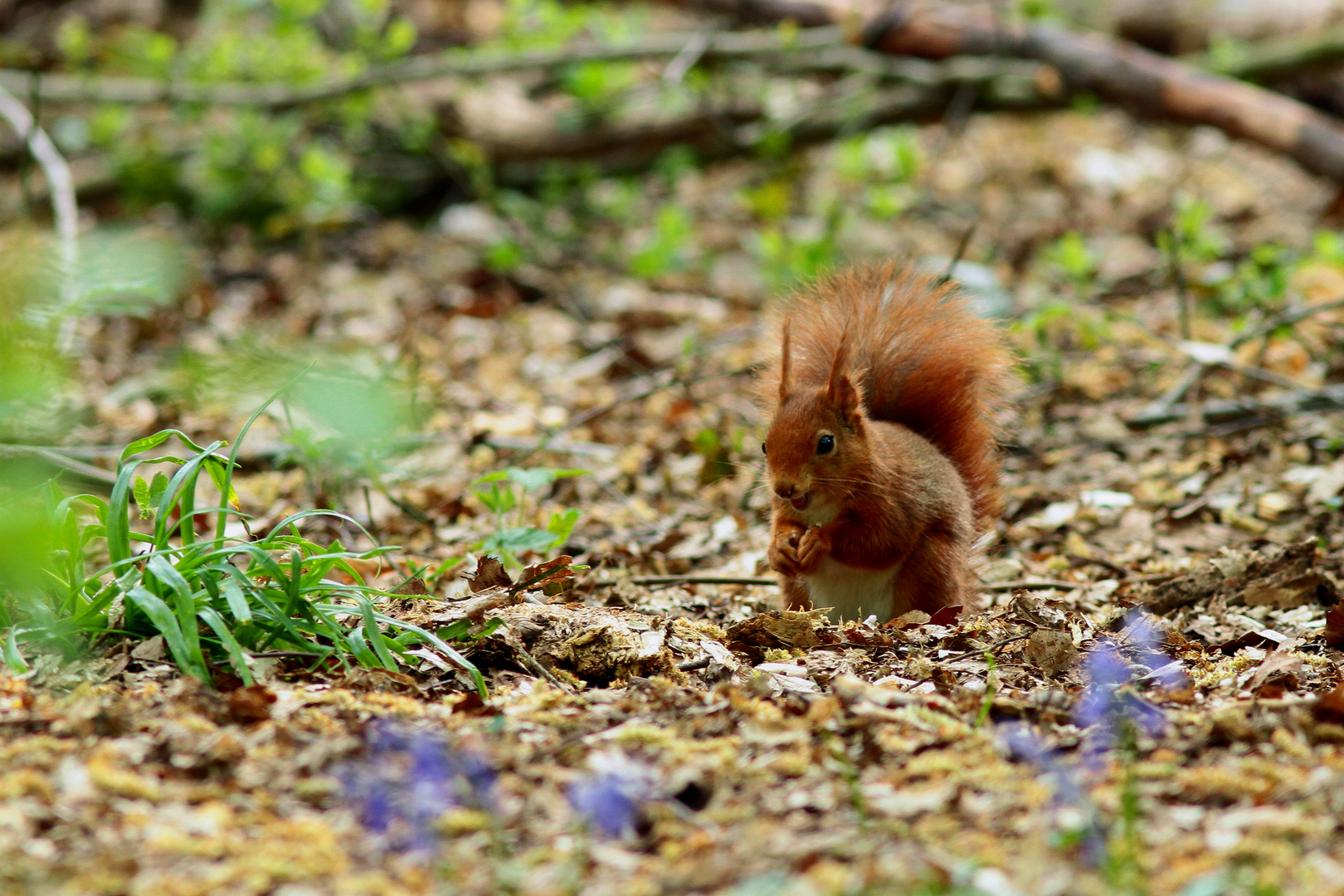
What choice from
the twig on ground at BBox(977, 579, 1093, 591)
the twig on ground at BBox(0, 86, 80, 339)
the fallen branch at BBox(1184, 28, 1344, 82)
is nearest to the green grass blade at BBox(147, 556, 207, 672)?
the twig on ground at BBox(0, 86, 80, 339)

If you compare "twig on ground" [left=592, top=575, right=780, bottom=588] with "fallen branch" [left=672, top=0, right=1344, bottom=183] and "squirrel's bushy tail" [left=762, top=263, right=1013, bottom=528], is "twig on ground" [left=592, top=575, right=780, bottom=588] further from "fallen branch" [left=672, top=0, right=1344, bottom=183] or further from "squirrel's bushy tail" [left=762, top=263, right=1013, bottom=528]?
"fallen branch" [left=672, top=0, right=1344, bottom=183]

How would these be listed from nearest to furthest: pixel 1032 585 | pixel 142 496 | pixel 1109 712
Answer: pixel 1109 712, pixel 142 496, pixel 1032 585

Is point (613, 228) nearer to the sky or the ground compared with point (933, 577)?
nearer to the sky

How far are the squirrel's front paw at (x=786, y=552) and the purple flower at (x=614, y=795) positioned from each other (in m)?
1.16

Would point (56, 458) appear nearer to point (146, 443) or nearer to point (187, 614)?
point (146, 443)

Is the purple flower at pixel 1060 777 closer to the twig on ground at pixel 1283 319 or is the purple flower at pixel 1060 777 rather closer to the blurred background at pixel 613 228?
the blurred background at pixel 613 228

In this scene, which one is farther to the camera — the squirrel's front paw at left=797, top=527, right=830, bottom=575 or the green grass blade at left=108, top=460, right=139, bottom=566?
the squirrel's front paw at left=797, top=527, right=830, bottom=575

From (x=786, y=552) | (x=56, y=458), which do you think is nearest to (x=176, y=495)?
(x=56, y=458)

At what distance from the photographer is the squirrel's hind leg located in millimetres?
3061

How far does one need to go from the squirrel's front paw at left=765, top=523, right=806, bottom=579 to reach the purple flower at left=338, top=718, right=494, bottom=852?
1.23 meters

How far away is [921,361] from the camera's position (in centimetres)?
336

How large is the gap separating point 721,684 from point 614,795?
58cm

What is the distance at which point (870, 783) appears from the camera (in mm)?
1911

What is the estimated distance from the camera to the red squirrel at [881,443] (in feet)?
9.87
